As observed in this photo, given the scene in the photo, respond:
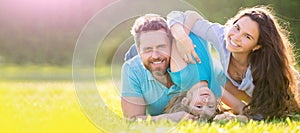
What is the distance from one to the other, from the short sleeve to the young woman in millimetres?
391

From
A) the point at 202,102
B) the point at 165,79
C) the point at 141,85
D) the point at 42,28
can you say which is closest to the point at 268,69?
the point at 202,102

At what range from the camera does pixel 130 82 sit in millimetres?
3490

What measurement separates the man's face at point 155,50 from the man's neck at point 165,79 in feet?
0.23

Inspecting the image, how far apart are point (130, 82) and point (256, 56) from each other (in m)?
0.89

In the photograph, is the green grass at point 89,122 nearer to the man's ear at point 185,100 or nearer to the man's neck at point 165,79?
the man's ear at point 185,100

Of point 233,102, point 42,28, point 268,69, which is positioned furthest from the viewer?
point 42,28

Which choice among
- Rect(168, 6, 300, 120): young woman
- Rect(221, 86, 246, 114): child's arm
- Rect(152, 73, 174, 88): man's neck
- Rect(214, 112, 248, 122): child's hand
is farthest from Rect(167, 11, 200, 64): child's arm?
Rect(221, 86, 246, 114): child's arm

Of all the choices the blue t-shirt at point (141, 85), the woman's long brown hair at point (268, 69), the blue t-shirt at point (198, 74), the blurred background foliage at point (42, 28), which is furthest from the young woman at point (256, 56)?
the blurred background foliage at point (42, 28)

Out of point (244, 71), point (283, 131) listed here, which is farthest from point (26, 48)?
point (283, 131)

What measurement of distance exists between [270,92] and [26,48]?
10.9m

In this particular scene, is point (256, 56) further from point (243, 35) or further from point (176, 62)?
point (176, 62)

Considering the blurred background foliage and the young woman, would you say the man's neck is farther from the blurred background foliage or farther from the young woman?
the blurred background foliage

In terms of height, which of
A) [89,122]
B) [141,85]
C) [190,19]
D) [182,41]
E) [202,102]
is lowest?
[89,122]

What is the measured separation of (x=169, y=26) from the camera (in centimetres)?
349
